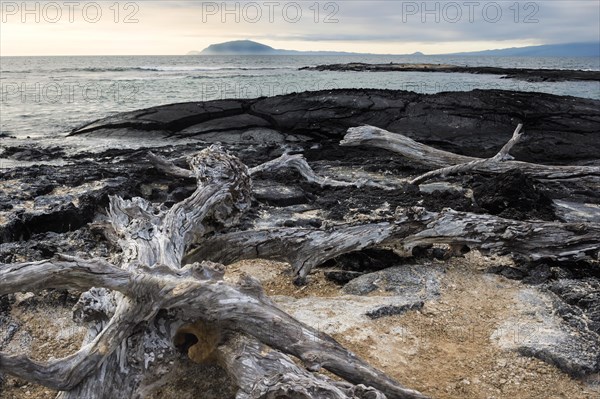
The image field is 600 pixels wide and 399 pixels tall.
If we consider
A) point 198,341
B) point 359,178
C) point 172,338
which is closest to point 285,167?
point 359,178

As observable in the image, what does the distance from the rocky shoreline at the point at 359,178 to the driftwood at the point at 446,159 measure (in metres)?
0.39

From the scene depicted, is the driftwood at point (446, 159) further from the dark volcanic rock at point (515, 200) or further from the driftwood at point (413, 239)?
the driftwood at point (413, 239)

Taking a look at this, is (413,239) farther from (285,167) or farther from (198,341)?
(285,167)

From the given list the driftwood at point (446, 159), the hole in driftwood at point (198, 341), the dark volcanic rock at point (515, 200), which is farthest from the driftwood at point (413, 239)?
the driftwood at point (446, 159)

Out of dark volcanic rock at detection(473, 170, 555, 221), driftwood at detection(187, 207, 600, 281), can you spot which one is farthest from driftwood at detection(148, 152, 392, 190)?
driftwood at detection(187, 207, 600, 281)

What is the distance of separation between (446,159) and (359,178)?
5.47 feet

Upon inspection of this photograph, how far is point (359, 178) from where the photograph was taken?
9898 millimetres

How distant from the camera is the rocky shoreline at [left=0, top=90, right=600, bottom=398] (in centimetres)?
494

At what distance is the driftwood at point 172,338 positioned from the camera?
2.81m

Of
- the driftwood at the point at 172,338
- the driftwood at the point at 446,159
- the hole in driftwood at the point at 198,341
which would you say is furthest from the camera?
the driftwood at the point at 446,159

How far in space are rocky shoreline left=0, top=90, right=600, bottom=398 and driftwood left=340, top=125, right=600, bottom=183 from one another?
0.39 metres

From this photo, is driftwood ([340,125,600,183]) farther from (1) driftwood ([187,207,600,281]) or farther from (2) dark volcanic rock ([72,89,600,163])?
(2) dark volcanic rock ([72,89,600,163])

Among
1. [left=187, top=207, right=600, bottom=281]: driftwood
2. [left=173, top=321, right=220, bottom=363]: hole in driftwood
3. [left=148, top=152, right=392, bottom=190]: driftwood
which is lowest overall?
[left=173, top=321, right=220, bottom=363]: hole in driftwood

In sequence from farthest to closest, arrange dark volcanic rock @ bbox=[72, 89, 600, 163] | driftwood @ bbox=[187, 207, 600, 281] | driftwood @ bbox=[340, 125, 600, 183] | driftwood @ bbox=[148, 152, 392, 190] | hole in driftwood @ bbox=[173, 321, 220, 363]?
dark volcanic rock @ bbox=[72, 89, 600, 163], driftwood @ bbox=[148, 152, 392, 190], driftwood @ bbox=[340, 125, 600, 183], driftwood @ bbox=[187, 207, 600, 281], hole in driftwood @ bbox=[173, 321, 220, 363]
